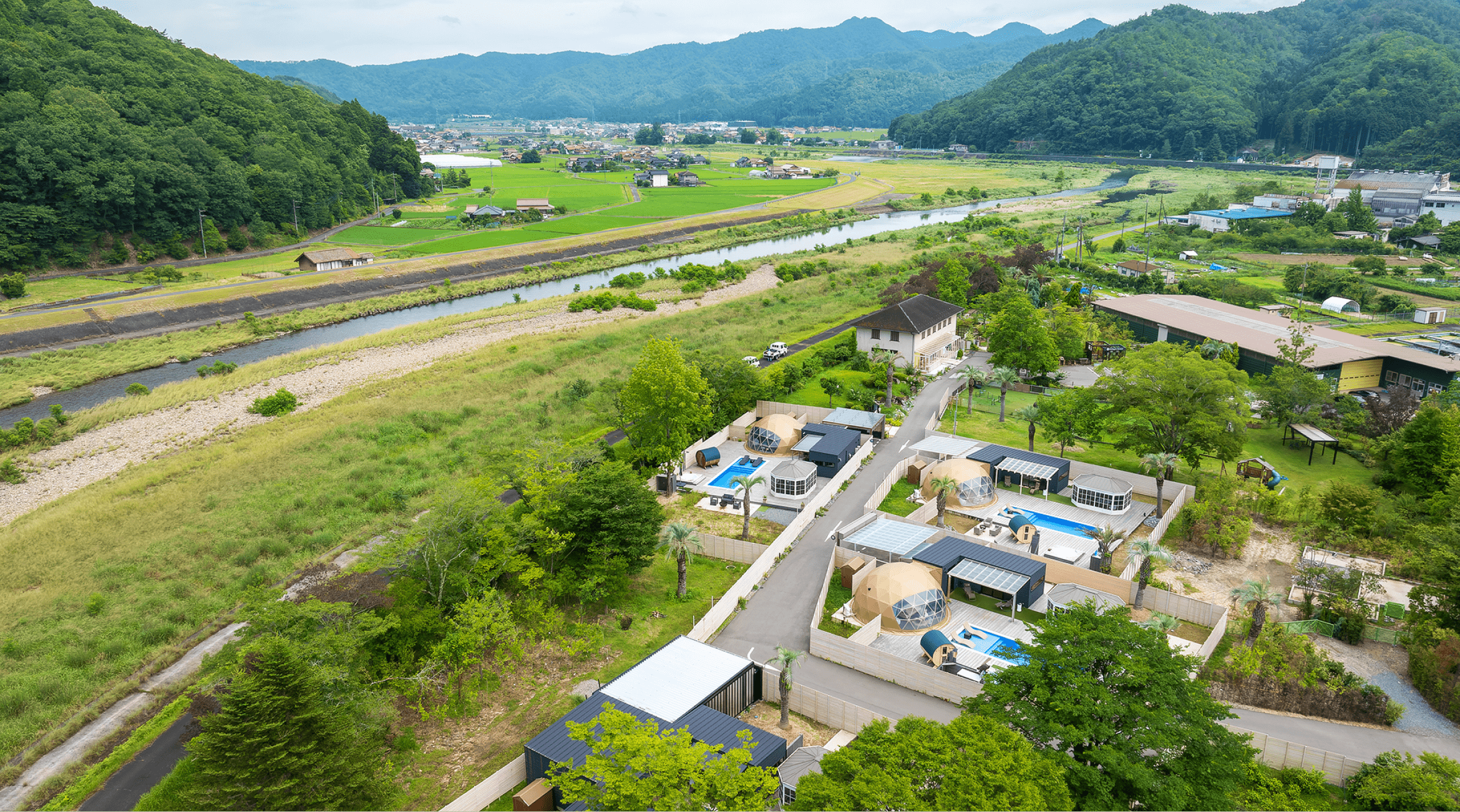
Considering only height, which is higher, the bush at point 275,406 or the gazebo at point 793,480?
the bush at point 275,406

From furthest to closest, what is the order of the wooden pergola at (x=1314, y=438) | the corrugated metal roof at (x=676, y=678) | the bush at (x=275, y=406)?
the bush at (x=275, y=406)
the wooden pergola at (x=1314, y=438)
the corrugated metal roof at (x=676, y=678)

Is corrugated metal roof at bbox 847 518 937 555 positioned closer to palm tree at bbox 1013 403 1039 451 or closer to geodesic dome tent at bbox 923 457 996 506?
geodesic dome tent at bbox 923 457 996 506

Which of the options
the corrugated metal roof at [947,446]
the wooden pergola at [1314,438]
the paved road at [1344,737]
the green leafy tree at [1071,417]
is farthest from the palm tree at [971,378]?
the paved road at [1344,737]

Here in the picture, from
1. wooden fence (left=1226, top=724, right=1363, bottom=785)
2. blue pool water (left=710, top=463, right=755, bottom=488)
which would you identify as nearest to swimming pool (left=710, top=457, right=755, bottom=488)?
blue pool water (left=710, top=463, right=755, bottom=488)

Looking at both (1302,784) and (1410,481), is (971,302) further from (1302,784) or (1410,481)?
(1302,784)

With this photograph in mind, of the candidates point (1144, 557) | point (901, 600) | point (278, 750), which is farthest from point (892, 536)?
point (278, 750)

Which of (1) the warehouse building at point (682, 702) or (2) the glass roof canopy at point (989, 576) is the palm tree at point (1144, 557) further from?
(1) the warehouse building at point (682, 702)
